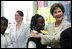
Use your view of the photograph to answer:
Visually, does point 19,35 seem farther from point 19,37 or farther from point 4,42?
point 4,42

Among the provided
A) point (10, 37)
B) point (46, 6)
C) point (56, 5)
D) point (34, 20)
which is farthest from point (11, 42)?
point (46, 6)

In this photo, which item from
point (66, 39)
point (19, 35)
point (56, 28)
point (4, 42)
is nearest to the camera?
point (66, 39)

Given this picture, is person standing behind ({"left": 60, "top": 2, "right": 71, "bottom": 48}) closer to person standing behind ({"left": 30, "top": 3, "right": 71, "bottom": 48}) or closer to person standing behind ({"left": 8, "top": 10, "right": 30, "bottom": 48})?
person standing behind ({"left": 30, "top": 3, "right": 71, "bottom": 48})

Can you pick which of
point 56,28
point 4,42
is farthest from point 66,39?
point 4,42

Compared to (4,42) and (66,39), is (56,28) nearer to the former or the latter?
(66,39)

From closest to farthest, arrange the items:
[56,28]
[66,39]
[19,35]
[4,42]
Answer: [66,39], [56,28], [4,42], [19,35]

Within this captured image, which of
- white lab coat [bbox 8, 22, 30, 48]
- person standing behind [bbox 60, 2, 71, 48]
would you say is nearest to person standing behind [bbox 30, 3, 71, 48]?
person standing behind [bbox 60, 2, 71, 48]

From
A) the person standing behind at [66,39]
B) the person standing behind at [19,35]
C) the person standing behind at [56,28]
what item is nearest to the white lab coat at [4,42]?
the person standing behind at [19,35]

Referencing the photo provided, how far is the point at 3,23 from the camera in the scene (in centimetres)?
234

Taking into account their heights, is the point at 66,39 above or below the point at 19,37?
above

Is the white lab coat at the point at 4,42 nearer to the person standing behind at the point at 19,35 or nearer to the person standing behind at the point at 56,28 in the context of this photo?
the person standing behind at the point at 19,35

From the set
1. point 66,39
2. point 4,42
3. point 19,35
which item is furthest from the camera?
point 19,35

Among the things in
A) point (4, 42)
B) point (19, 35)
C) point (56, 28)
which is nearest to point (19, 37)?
point (19, 35)

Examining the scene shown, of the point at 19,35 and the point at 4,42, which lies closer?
the point at 4,42
